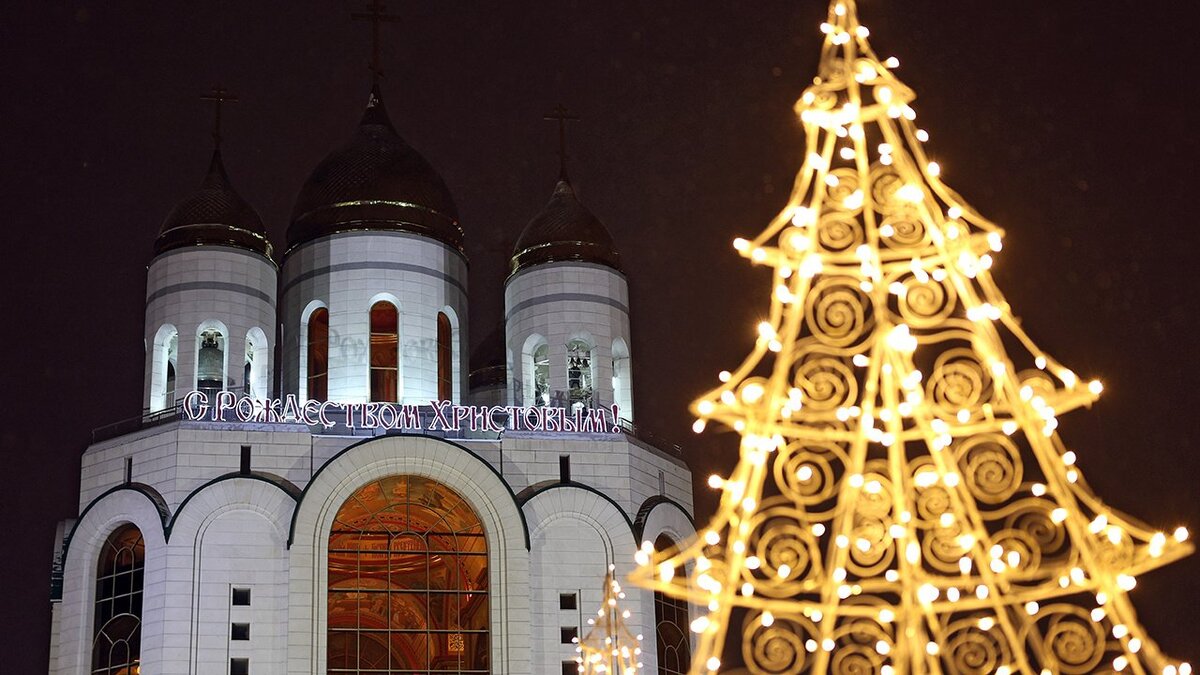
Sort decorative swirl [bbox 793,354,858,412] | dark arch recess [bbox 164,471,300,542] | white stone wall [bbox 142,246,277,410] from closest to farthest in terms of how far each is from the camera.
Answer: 1. decorative swirl [bbox 793,354,858,412]
2. dark arch recess [bbox 164,471,300,542]
3. white stone wall [bbox 142,246,277,410]

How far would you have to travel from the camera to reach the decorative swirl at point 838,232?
11.5 metres

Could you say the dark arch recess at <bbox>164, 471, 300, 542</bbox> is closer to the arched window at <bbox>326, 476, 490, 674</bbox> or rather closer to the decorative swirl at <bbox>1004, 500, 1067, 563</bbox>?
the arched window at <bbox>326, 476, 490, 674</bbox>

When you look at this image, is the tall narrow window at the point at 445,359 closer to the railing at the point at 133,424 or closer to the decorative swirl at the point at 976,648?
the railing at the point at 133,424

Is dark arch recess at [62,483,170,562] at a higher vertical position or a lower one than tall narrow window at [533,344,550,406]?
lower

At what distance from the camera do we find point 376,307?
40.8 metres

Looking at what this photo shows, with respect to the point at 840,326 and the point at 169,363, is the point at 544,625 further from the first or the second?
the point at 840,326

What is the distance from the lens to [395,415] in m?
37.2

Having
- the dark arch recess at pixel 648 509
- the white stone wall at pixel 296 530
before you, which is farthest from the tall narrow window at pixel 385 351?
the dark arch recess at pixel 648 509

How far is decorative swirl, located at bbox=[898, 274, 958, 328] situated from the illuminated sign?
85.9 ft

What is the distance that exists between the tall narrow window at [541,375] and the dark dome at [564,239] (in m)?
2.25

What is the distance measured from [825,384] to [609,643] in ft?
55.5

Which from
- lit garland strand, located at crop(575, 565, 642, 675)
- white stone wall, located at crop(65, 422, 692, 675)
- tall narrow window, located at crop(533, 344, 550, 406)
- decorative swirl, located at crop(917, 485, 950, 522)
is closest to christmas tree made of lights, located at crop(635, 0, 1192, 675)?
decorative swirl, located at crop(917, 485, 950, 522)

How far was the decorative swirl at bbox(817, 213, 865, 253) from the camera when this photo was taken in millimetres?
11547

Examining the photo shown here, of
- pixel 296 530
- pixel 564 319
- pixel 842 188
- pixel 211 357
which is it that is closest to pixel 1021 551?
pixel 842 188
